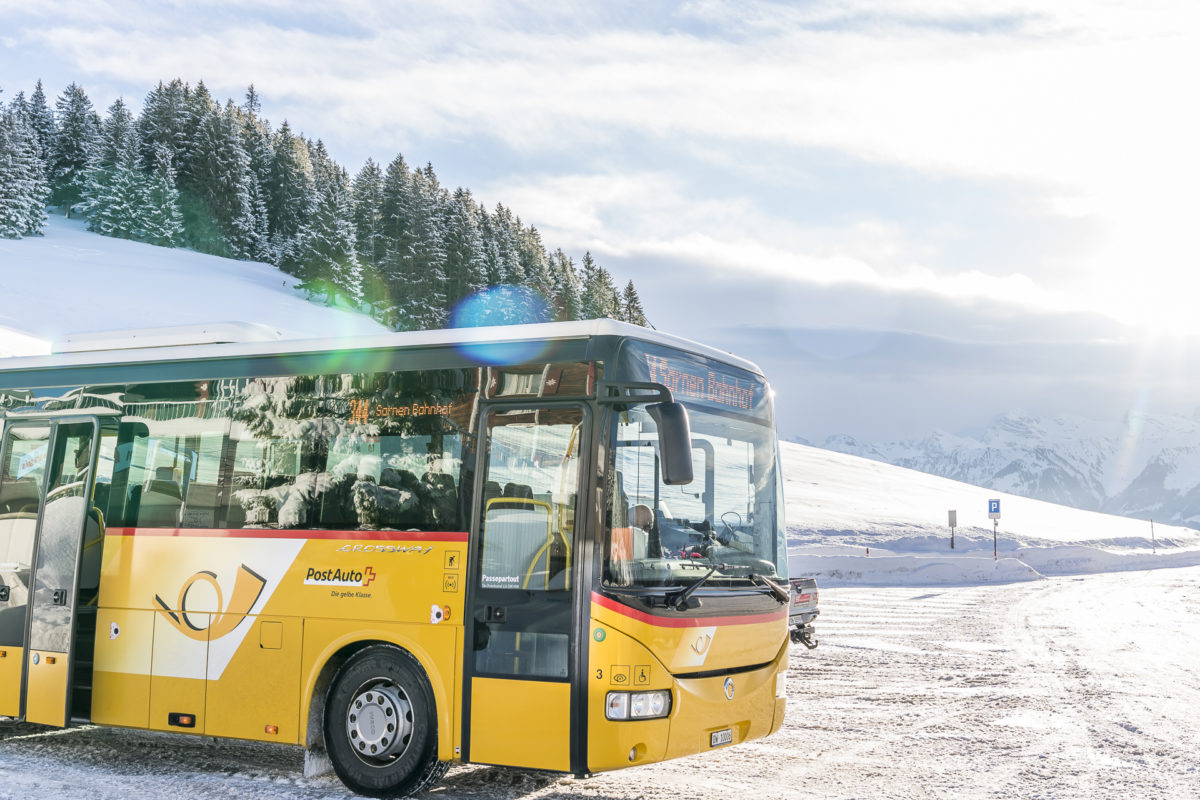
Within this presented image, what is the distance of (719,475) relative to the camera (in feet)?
24.7

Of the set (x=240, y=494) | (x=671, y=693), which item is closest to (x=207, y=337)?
(x=240, y=494)

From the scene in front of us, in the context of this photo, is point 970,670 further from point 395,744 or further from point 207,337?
point 207,337

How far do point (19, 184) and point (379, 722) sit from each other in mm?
79891

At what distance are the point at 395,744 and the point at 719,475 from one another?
2.84 m

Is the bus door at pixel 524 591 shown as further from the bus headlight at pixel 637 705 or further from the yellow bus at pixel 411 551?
the bus headlight at pixel 637 705

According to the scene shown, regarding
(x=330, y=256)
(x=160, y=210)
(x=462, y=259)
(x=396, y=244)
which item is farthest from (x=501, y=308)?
(x=160, y=210)

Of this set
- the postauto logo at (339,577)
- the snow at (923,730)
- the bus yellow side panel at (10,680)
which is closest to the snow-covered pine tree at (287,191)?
the snow at (923,730)

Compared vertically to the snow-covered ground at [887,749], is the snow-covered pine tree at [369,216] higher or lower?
higher

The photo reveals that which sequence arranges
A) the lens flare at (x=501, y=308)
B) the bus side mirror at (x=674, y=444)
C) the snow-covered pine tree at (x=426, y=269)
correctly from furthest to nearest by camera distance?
the lens flare at (x=501, y=308)
the snow-covered pine tree at (x=426, y=269)
the bus side mirror at (x=674, y=444)

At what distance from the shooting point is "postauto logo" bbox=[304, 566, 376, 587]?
Answer: 7.39m

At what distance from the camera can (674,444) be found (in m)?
6.29

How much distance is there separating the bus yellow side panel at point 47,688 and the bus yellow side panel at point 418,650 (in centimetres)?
244

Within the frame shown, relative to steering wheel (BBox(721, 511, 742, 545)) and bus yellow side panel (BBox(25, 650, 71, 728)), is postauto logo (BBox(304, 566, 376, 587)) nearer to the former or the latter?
steering wheel (BBox(721, 511, 742, 545))

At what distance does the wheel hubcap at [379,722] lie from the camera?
725cm
